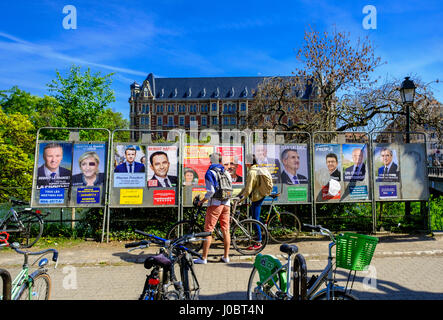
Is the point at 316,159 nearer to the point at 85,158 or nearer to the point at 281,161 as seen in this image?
the point at 281,161

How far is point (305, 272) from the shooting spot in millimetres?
2863

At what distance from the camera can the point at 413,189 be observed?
8.51 metres

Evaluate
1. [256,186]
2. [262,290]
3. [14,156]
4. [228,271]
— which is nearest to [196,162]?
[256,186]

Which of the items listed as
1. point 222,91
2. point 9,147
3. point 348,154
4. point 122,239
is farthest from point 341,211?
point 222,91

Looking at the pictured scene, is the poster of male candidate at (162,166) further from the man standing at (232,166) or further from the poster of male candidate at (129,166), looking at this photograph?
the man standing at (232,166)

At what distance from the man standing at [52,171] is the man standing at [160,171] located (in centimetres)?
210

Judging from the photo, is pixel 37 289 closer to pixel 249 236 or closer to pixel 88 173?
pixel 249 236

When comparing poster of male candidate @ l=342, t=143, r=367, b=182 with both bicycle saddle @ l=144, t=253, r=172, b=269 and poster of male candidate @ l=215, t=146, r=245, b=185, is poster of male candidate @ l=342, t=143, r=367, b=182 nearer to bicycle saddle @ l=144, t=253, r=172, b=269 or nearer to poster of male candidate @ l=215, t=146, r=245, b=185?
poster of male candidate @ l=215, t=146, r=245, b=185

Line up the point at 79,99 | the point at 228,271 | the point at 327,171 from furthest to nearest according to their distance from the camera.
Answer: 1. the point at 79,99
2. the point at 327,171
3. the point at 228,271

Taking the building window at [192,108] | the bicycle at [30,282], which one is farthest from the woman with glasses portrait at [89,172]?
the building window at [192,108]

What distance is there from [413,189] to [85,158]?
29.5 feet

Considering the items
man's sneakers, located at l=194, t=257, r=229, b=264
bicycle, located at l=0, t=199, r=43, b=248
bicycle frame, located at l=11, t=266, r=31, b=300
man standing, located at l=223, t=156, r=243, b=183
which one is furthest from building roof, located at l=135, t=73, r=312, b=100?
bicycle frame, located at l=11, t=266, r=31, b=300

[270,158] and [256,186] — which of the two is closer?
[256,186]

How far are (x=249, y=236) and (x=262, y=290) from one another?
3131 mm
